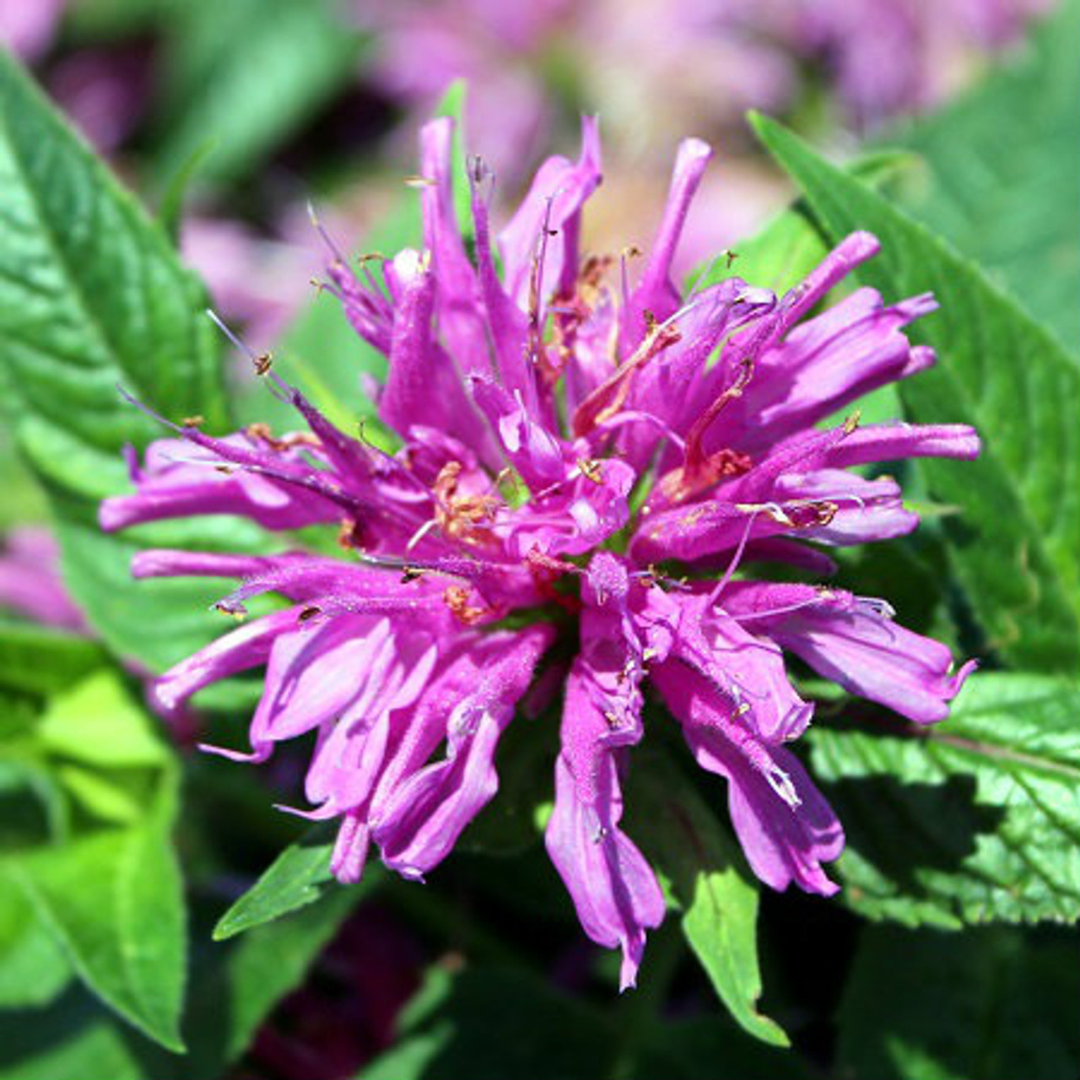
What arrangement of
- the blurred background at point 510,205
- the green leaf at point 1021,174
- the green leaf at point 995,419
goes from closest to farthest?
the green leaf at point 995,419 → the blurred background at point 510,205 → the green leaf at point 1021,174

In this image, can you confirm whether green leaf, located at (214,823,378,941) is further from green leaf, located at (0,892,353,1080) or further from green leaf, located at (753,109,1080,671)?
green leaf, located at (753,109,1080,671)

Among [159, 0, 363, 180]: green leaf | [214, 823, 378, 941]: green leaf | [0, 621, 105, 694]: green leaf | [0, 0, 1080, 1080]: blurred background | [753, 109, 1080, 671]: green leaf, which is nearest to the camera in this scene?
[214, 823, 378, 941]: green leaf

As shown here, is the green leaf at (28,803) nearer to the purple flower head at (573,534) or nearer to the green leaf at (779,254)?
the purple flower head at (573,534)

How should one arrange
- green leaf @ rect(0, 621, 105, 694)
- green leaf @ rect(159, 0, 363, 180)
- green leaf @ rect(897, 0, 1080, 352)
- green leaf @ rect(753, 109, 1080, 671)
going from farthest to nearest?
green leaf @ rect(159, 0, 363, 180), green leaf @ rect(897, 0, 1080, 352), green leaf @ rect(0, 621, 105, 694), green leaf @ rect(753, 109, 1080, 671)

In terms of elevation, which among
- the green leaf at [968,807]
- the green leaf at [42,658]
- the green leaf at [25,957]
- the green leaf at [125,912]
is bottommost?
the green leaf at [968,807]

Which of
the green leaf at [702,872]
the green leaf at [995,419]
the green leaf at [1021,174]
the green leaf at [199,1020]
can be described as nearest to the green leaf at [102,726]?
the green leaf at [199,1020]

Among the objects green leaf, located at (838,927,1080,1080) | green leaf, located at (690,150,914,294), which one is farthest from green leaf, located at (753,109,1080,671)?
green leaf, located at (838,927,1080,1080)
